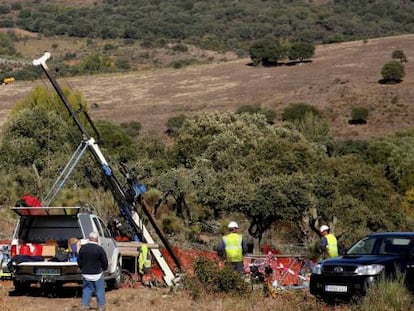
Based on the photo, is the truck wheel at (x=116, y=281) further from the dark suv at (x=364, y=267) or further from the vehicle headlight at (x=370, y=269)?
the vehicle headlight at (x=370, y=269)

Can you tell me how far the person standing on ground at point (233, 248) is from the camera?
15.4m

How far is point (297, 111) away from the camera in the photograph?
77.6m

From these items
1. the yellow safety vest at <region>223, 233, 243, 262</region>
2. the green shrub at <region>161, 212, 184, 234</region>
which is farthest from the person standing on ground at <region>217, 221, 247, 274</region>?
the green shrub at <region>161, 212, 184, 234</region>

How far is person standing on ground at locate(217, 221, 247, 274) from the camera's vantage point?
15.4 meters

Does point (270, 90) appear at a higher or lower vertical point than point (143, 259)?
lower

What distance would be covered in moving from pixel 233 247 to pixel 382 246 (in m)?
2.80

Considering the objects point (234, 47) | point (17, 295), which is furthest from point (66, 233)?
point (234, 47)

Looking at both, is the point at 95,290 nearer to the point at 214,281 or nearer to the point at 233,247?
the point at 214,281

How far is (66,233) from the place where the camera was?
1567 centimetres

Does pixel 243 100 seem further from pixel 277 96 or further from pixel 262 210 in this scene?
pixel 262 210

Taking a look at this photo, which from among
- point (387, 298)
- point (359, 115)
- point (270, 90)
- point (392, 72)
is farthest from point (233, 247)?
point (270, 90)

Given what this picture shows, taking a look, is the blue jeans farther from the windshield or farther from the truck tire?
the windshield

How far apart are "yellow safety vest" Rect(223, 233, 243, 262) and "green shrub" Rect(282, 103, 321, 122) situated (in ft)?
202

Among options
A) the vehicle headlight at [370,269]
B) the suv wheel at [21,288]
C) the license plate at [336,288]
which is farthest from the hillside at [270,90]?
the vehicle headlight at [370,269]
